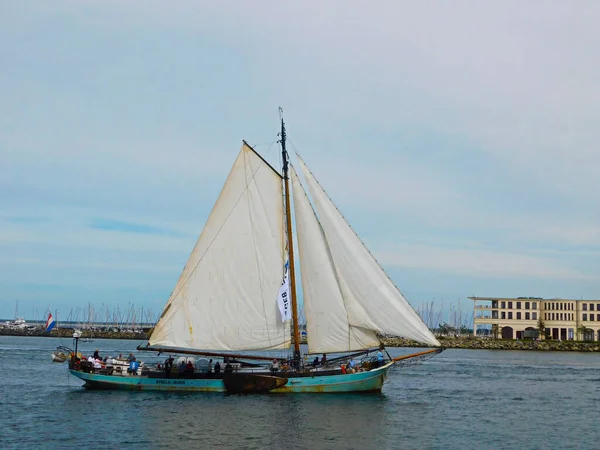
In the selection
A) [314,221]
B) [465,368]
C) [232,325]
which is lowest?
[465,368]

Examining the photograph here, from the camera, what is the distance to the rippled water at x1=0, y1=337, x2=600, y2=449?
117ft

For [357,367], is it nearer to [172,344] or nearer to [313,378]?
[313,378]

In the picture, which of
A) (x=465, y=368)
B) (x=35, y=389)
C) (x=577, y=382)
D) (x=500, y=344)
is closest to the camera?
(x=35, y=389)

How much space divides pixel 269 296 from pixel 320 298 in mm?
3668

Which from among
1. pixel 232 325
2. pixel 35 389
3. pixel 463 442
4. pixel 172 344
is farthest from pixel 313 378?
pixel 35 389

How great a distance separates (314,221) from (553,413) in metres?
20.4

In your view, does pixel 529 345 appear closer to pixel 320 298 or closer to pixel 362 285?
pixel 320 298

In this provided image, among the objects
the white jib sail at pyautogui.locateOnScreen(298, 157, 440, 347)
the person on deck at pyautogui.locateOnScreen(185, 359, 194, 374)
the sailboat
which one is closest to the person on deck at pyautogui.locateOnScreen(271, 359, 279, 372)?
the sailboat

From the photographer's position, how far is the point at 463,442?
1437 inches

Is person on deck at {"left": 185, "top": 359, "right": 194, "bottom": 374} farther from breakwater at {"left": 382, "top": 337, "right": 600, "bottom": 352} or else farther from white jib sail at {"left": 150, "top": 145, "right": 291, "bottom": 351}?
breakwater at {"left": 382, "top": 337, "right": 600, "bottom": 352}

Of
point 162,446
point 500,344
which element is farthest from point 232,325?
point 500,344

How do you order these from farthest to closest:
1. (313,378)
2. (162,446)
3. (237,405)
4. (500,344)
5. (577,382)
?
(500,344), (577,382), (313,378), (237,405), (162,446)

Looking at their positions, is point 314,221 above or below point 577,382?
above

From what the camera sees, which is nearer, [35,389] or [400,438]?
[400,438]
